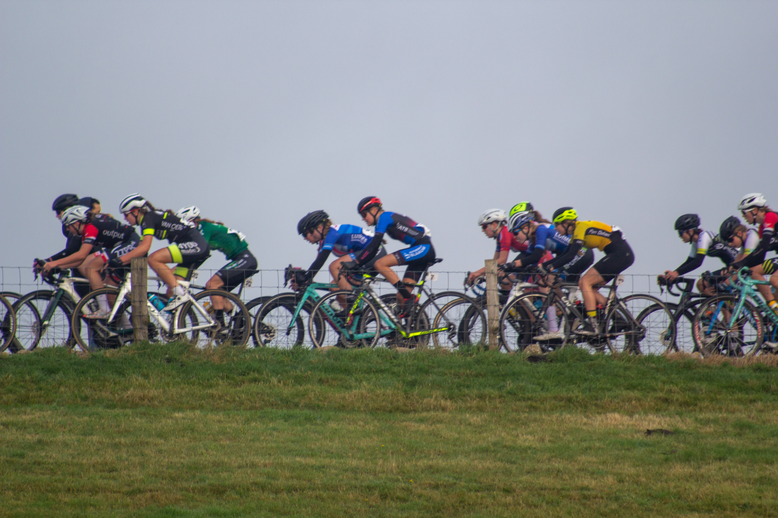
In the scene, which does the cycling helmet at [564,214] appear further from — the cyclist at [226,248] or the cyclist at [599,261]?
the cyclist at [226,248]

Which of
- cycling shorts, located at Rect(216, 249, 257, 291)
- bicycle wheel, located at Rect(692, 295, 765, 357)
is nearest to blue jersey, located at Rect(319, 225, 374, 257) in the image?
cycling shorts, located at Rect(216, 249, 257, 291)

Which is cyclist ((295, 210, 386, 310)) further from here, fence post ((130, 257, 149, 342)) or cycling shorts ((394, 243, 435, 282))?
fence post ((130, 257, 149, 342))

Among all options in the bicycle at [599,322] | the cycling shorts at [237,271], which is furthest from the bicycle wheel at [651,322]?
the cycling shorts at [237,271]

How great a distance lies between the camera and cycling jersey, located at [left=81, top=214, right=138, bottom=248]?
12.4 meters

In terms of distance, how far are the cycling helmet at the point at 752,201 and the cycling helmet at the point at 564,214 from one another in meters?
2.55

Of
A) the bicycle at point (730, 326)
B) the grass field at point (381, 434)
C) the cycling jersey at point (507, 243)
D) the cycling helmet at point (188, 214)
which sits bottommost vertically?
the grass field at point (381, 434)

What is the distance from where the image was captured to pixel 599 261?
1209 centimetres

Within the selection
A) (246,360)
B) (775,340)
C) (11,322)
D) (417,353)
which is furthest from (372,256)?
(775,340)

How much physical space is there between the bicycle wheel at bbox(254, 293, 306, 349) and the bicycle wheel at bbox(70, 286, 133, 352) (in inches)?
75.0

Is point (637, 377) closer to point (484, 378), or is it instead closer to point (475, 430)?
point (484, 378)

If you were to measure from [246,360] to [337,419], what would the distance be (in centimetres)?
257

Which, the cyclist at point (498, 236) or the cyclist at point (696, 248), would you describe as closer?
the cyclist at point (696, 248)

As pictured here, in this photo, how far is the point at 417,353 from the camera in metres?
11.3

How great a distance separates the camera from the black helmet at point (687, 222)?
40.2ft
